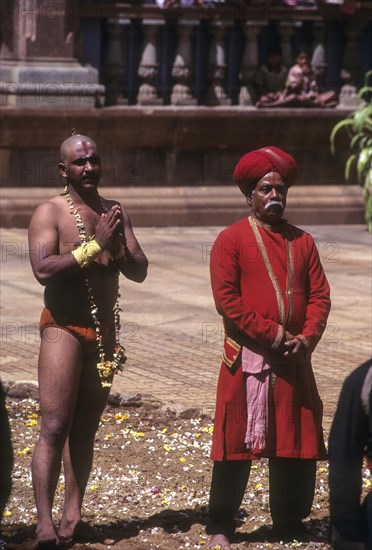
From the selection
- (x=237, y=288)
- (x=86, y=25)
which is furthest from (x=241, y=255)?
(x=86, y=25)

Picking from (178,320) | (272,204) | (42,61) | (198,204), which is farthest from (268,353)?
(198,204)

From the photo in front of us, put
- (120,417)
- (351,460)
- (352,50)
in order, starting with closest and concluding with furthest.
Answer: (351,460) < (120,417) < (352,50)

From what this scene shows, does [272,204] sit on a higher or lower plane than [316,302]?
higher

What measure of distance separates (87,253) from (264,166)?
0.84 meters

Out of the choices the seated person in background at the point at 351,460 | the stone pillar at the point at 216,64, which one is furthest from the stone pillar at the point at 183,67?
the seated person in background at the point at 351,460

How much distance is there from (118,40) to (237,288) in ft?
29.8

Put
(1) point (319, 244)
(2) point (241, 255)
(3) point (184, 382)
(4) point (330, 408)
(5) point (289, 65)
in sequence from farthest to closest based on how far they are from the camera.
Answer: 1. (5) point (289, 65)
2. (1) point (319, 244)
3. (3) point (184, 382)
4. (4) point (330, 408)
5. (2) point (241, 255)

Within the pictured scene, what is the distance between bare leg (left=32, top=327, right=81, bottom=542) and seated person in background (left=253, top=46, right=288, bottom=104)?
9.78 m

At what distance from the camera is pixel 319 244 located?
45.4 feet

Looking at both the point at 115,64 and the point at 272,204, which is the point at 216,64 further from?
the point at 272,204

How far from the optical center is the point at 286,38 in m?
15.2

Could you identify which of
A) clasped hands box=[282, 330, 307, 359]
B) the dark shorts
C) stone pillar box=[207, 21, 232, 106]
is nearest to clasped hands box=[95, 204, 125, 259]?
the dark shorts

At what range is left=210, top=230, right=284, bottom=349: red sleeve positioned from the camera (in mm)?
5574

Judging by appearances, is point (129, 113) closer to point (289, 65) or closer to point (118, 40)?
point (118, 40)
